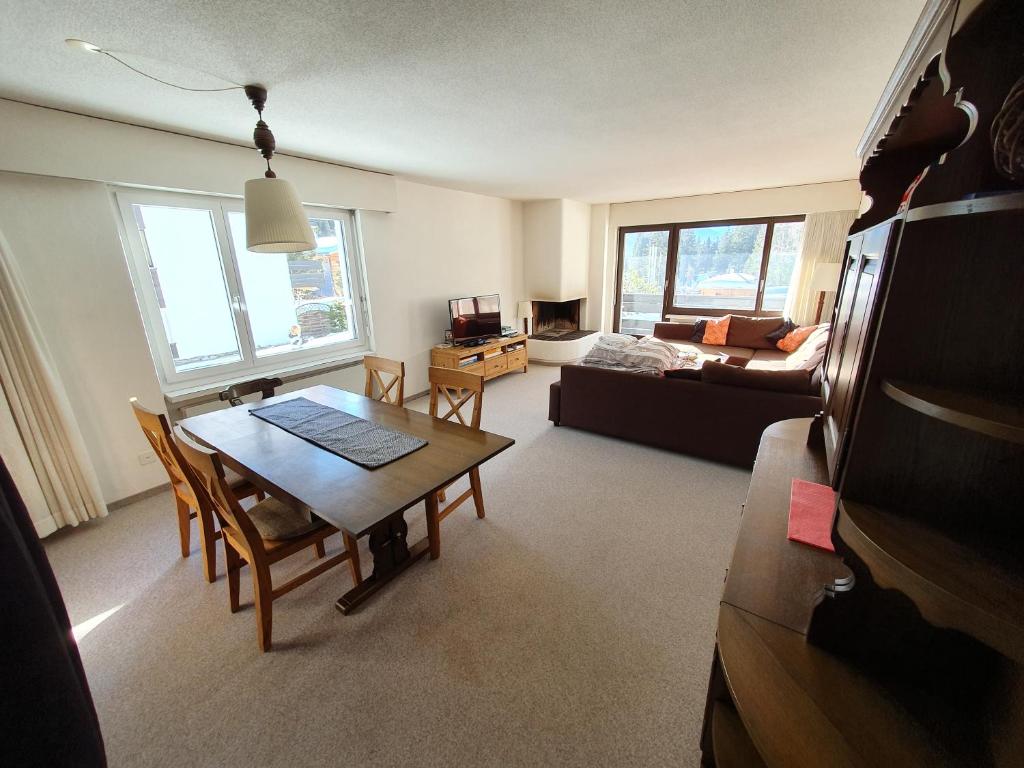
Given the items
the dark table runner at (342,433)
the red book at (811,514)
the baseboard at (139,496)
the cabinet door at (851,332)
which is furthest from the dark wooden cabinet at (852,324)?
the baseboard at (139,496)

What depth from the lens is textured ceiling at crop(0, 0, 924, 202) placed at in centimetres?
140

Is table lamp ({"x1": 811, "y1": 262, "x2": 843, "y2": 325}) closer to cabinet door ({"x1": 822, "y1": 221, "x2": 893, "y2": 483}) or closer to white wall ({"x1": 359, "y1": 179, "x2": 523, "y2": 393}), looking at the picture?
white wall ({"x1": 359, "y1": 179, "x2": 523, "y2": 393})

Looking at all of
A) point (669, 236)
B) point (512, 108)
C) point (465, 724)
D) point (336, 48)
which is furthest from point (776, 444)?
point (669, 236)

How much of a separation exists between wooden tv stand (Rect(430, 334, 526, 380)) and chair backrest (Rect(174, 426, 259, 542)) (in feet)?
9.42

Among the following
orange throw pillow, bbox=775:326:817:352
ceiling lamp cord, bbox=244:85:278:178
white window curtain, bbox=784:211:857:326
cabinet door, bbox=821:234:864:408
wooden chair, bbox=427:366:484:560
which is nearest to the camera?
cabinet door, bbox=821:234:864:408

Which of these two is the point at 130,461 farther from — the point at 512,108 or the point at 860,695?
the point at 860,695

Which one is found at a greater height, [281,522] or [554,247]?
[554,247]

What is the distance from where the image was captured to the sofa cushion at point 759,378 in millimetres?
2639

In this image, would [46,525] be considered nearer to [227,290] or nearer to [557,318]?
[227,290]

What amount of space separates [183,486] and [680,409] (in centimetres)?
319

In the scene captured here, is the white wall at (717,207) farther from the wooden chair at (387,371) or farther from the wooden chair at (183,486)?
the wooden chair at (183,486)

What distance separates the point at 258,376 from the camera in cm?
333

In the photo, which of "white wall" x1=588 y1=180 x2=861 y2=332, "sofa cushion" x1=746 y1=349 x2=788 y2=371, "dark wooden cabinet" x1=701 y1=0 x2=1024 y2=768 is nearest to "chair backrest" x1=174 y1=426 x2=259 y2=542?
"dark wooden cabinet" x1=701 y1=0 x2=1024 y2=768

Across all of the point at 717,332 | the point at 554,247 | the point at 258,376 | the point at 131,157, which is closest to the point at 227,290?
the point at 258,376
